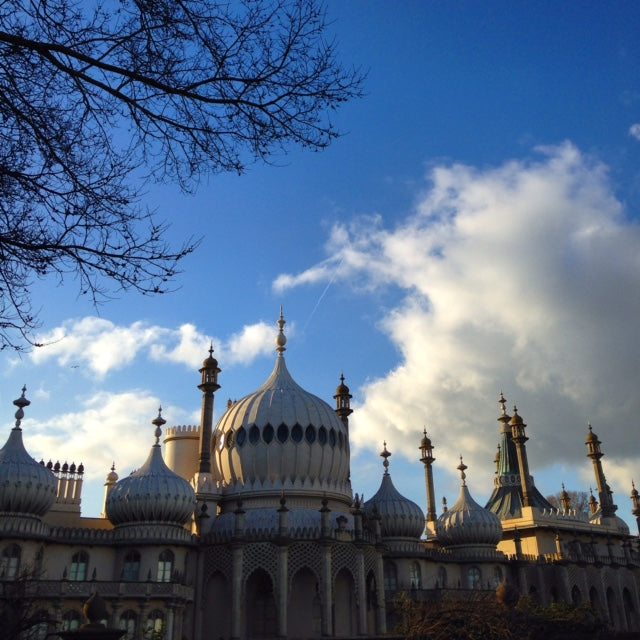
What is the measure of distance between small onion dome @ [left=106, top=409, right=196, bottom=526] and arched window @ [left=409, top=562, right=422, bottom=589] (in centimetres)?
1288

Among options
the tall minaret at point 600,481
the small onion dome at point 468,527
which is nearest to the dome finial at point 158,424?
the small onion dome at point 468,527

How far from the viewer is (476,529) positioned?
136 feet

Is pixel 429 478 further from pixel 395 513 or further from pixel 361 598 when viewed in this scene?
pixel 361 598

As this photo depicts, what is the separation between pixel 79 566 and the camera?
3036 centimetres

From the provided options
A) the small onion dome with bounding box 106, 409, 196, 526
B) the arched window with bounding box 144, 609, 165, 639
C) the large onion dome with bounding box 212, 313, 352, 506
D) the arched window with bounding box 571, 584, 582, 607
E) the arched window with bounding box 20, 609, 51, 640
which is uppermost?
the large onion dome with bounding box 212, 313, 352, 506

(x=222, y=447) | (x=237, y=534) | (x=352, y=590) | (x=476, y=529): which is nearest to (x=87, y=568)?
(x=237, y=534)

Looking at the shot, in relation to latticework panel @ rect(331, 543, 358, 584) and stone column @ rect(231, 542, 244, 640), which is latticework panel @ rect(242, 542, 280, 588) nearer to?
stone column @ rect(231, 542, 244, 640)

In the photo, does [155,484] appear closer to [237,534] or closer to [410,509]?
[237,534]

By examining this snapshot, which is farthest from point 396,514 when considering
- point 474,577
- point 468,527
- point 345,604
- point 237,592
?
point 237,592

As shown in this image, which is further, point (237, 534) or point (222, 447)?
point (222, 447)

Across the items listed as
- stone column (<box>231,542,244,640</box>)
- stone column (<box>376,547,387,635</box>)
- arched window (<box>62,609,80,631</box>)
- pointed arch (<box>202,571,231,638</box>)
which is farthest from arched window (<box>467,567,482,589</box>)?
arched window (<box>62,609,80,631</box>)

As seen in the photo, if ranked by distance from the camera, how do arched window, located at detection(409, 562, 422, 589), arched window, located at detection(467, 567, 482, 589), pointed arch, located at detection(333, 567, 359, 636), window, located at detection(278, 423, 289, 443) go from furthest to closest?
arched window, located at detection(467, 567, 482, 589) → arched window, located at detection(409, 562, 422, 589) → window, located at detection(278, 423, 289, 443) → pointed arch, located at detection(333, 567, 359, 636)

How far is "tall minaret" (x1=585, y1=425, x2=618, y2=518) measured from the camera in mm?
55594

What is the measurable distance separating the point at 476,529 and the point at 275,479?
13.8m
